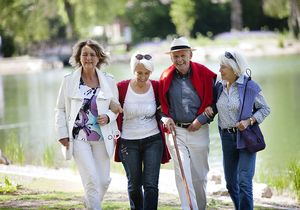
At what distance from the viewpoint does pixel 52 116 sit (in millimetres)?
16922

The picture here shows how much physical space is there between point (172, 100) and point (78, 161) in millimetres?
794

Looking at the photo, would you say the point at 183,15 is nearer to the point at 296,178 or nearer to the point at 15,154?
the point at 15,154

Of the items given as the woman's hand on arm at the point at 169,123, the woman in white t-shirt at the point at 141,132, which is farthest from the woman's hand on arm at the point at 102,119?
the woman's hand on arm at the point at 169,123

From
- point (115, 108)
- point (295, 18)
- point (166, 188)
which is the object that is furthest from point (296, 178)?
point (295, 18)

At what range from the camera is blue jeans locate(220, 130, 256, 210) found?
4895 mm

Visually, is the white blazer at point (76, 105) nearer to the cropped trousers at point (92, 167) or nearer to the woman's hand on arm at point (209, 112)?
the cropped trousers at point (92, 167)

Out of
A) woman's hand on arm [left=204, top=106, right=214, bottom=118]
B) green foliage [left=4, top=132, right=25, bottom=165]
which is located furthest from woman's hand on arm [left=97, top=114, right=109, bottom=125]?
green foliage [left=4, top=132, right=25, bottom=165]

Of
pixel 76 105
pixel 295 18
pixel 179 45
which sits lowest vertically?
pixel 76 105

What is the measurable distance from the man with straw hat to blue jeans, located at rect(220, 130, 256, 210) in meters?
0.18

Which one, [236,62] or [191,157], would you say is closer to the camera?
[236,62]

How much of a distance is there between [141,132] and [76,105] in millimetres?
499

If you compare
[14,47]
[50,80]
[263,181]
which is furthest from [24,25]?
[263,181]

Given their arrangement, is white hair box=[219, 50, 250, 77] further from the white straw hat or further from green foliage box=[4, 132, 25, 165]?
green foliage box=[4, 132, 25, 165]

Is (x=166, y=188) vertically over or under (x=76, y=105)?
under
